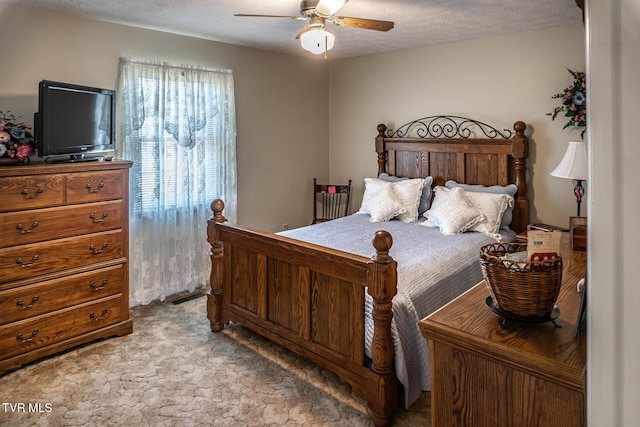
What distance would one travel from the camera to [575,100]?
3635 millimetres

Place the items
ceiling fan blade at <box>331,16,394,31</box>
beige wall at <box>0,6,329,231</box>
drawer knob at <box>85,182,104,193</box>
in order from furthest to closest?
beige wall at <box>0,6,329,231</box>, drawer knob at <box>85,182,104,193</box>, ceiling fan blade at <box>331,16,394,31</box>

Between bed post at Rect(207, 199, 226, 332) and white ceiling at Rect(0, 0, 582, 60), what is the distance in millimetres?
1471

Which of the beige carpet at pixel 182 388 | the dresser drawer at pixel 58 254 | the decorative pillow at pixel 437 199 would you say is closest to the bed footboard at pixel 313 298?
the beige carpet at pixel 182 388

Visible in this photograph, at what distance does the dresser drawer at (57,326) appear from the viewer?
9.21 ft

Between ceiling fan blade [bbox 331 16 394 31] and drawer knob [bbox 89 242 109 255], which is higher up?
ceiling fan blade [bbox 331 16 394 31]

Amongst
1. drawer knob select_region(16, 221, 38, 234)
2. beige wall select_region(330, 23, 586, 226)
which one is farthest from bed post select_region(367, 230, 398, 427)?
beige wall select_region(330, 23, 586, 226)

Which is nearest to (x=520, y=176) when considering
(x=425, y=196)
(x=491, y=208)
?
(x=491, y=208)

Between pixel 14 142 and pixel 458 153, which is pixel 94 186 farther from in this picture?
pixel 458 153

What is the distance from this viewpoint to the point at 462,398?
130 cm

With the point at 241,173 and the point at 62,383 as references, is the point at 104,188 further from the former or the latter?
the point at 241,173

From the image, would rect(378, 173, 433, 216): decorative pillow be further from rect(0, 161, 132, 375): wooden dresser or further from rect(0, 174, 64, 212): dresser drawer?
rect(0, 174, 64, 212): dresser drawer

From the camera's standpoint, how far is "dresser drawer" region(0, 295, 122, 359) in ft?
9.21

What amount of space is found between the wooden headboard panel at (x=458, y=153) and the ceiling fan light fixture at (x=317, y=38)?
81.6 inches

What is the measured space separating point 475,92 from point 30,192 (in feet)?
12.7
